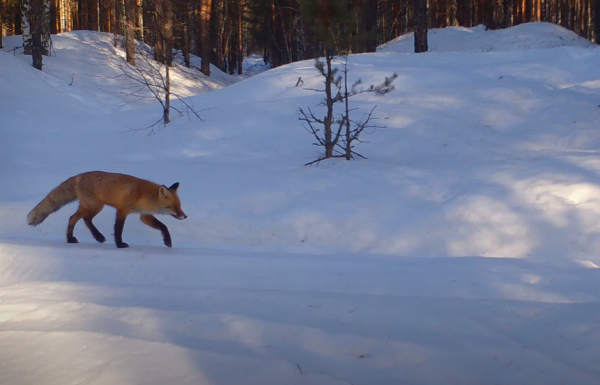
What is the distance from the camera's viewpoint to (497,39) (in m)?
31.6

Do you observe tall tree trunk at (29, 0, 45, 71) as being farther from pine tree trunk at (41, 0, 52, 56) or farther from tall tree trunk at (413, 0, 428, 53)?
tall tree trunk at (413, 0, 428, 53)

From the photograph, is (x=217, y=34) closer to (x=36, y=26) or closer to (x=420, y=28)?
(x=420, y=28)

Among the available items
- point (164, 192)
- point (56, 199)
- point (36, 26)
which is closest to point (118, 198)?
point (164, 192)

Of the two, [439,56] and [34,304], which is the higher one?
[439,56]

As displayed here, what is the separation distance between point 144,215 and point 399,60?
14.8 m

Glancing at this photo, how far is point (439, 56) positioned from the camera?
21.4 metres

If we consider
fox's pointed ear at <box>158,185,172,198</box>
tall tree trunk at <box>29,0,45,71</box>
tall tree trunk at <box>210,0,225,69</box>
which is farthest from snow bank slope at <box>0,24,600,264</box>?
tall tree trunk at <box>210,0,225,69</box>

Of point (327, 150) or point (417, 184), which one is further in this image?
point (327, 150)

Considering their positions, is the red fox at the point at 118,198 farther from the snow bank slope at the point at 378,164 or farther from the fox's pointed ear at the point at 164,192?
the snow bank slope at the point at 378,164

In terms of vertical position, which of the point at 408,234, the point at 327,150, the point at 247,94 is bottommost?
the point at 408,234

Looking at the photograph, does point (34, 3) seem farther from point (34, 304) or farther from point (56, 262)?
point (34, 304)

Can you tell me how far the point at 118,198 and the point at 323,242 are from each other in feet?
9.90

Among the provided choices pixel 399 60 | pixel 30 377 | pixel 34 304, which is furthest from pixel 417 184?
pixel 399 60

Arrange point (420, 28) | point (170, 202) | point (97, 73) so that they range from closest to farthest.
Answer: point (170, 202)
point (420, 28)
point (97, 73)
